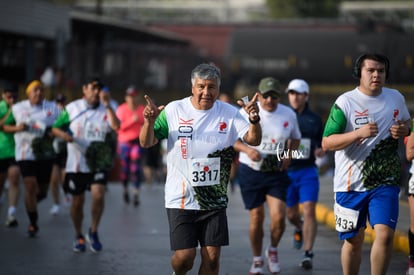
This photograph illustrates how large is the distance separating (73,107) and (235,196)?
366 inches

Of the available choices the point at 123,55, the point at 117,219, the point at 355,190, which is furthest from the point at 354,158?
the point at 123,55

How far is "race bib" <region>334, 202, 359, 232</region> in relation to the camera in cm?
854

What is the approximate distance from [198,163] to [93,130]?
4925mm

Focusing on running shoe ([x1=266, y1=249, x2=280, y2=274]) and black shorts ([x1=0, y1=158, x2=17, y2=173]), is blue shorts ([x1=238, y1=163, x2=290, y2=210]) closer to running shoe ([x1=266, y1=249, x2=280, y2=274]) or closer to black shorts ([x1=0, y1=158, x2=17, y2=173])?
running shoe ([x1=266, y1=249, x2=280, y2=274])

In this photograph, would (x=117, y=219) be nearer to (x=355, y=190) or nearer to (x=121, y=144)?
(x=121, y=144)

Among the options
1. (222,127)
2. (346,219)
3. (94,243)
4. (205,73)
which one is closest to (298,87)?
(94,243)

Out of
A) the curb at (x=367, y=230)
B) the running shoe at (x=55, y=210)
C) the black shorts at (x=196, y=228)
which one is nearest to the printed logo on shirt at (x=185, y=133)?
the black shorts at (x=196, y=228)

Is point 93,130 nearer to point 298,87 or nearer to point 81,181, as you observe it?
point 81,181

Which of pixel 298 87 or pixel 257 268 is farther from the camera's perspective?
pixel 298 87

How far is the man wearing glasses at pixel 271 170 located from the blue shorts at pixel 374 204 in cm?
245

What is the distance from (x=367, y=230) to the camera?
14.1 meters

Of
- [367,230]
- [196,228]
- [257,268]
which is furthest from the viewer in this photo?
[367,230]

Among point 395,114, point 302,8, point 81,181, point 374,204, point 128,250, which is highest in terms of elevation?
point 302,8

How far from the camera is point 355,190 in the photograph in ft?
28.2
